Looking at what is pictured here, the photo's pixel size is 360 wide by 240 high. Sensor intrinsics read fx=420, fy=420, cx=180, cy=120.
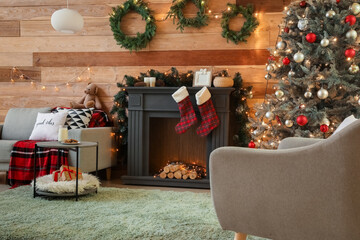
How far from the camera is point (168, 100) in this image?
4.32m

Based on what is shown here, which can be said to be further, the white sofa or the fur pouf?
the white sofa

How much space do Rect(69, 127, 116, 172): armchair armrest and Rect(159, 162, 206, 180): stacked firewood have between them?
0.61 m

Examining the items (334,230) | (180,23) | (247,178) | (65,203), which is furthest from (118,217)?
(180,23)

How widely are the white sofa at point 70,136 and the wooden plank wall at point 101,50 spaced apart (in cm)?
38

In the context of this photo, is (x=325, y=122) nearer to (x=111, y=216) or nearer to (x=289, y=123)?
(x=289, y=123)

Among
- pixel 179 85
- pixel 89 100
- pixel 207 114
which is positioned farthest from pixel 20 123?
pixel 207 114

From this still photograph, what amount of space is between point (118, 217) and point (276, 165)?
58.9 inches

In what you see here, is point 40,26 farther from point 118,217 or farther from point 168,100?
point 118,217

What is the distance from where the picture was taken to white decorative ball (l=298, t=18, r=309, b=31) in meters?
3.44

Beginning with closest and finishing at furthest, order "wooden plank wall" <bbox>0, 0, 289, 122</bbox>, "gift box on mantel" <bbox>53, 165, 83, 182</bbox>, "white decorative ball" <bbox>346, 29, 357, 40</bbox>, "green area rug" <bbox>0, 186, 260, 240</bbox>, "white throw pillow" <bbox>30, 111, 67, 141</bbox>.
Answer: "green area rug" <bbox>0, 186, 260, 240</bbox>
"white decorative ball" <bbox>346, 29, 357, 40</bbox>
"gift box on mantel" <bbox>53, 165, 83, 182</bbox>
"white throw pillow" <bbox>30, 111, 67, 141</bbox>
"wooden plank wall" <bbox>0, 0, 289, 122</bbox>

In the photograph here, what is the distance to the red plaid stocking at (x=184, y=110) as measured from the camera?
4.16m

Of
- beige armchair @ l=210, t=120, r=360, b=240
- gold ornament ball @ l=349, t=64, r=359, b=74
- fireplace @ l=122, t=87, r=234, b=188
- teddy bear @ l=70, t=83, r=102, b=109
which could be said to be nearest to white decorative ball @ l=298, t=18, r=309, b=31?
gold ornament ball @ l=349, t=64, r=359, b=74

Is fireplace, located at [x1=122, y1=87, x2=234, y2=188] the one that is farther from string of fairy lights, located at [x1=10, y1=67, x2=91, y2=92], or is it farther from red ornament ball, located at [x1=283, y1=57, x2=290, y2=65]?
string of fairy lights, located at [x1=10, y1=67, x2=91, y2=92]

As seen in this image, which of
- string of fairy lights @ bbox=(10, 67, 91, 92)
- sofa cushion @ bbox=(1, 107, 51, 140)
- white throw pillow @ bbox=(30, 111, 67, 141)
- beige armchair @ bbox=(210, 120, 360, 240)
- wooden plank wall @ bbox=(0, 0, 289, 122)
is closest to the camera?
beige armchair @ bbox=(210, 120, 360, 240)
